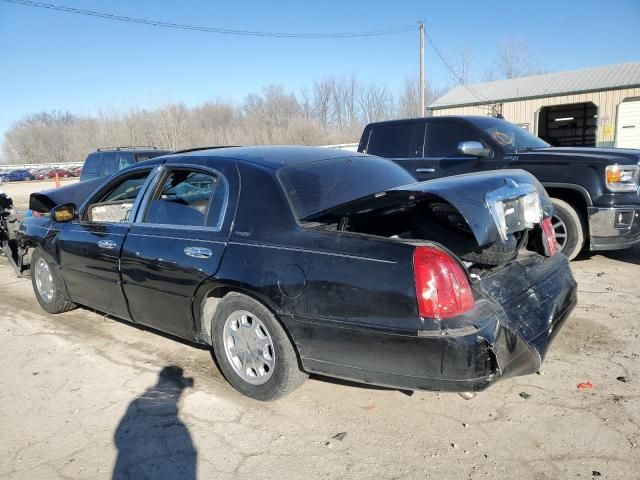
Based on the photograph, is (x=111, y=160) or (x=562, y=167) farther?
(x=111, y=160)

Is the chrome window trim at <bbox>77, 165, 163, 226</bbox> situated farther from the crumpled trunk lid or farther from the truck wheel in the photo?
the truck wheel

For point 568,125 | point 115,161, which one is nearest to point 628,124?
point 568,125

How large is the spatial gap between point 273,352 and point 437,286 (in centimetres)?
115

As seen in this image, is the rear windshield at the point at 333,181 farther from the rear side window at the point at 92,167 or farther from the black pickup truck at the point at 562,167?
the rear side window at the point at 92,167

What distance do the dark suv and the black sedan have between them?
676cm

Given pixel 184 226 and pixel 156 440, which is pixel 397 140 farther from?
pixel 156 440

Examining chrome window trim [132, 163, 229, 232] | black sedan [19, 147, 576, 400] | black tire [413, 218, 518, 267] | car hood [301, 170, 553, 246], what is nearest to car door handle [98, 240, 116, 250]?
black sedan [19, 147, 576, 400]

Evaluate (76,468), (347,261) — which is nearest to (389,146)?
(347,261)

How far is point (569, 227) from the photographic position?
19.9 feet

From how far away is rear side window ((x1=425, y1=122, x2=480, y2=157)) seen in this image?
6887 millimetres

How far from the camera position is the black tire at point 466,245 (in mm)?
2963

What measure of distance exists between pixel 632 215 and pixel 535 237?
2798 millimetres

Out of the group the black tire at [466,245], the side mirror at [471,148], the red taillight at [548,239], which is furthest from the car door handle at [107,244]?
the side mirror at [471,148]

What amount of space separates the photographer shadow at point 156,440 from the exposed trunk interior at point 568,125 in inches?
1092
